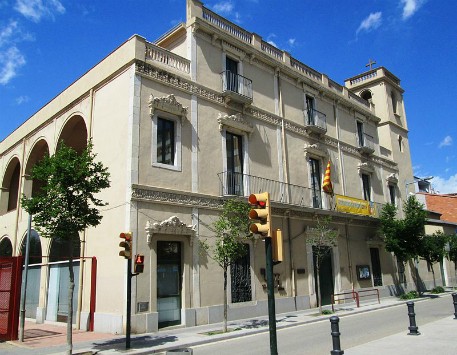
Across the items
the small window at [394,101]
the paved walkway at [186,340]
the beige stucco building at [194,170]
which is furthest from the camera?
the small window at [394,101]

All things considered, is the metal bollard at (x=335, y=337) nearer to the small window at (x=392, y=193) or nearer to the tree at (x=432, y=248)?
the tree at (x=432, y=248)

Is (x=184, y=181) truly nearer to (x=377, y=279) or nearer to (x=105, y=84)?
(x=105, y=84)

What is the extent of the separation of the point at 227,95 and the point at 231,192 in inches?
161

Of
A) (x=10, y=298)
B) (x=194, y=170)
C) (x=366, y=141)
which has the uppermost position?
(x=366, y=141)

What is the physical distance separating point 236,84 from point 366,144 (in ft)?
41.7

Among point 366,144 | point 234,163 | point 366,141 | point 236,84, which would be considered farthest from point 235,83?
point 366,141

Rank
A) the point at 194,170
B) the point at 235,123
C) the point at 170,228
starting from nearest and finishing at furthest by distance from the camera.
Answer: the point at 170,228, the point at 194,170, the point at 235,123

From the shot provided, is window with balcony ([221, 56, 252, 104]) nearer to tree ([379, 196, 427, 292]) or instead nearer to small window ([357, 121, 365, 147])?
small window ([357, 121, 365, 147])

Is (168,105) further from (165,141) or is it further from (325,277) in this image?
(325,277)

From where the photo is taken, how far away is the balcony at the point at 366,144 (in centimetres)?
2645

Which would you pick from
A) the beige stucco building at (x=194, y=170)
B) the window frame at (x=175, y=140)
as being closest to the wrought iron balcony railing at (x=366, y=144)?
the beige stucco building at (x=194, y=170)

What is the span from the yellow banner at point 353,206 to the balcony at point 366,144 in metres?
3.78

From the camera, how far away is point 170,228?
1429cm

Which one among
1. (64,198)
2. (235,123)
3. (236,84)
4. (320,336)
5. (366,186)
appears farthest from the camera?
(366,186)
